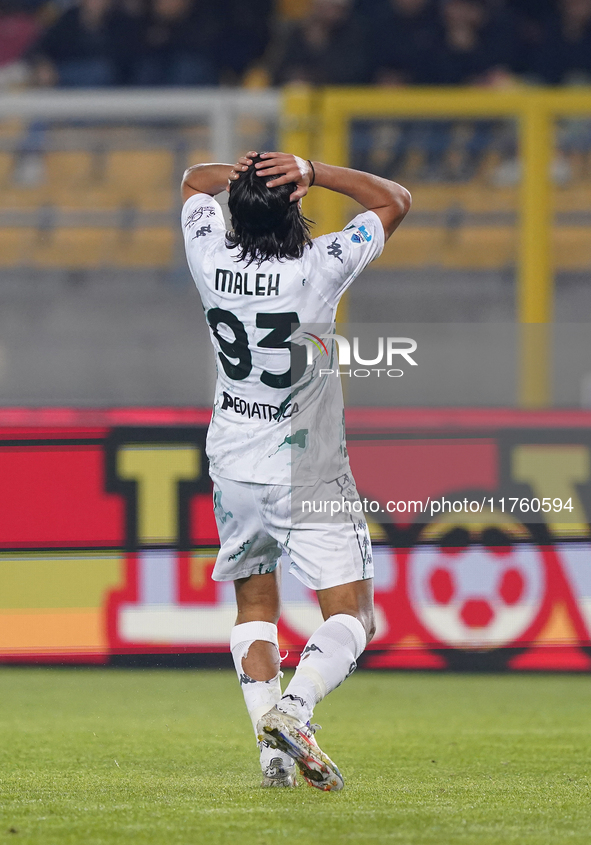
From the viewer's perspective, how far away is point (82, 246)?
6.07 metres

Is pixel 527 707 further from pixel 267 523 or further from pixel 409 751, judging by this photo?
pixel 267 523

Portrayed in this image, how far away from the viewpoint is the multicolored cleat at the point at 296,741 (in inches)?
127

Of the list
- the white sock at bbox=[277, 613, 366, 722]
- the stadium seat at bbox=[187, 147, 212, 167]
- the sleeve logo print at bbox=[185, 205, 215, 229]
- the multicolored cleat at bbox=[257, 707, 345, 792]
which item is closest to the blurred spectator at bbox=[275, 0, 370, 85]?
the stadium seat at bbox=[187, 147, 212, 167]

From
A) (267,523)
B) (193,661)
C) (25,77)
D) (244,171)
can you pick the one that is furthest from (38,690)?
(25,77)

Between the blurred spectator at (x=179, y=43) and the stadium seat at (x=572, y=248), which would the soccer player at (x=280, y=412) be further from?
the blurred spectator at (x=179, y=43)

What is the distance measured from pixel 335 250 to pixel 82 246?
2800 mm

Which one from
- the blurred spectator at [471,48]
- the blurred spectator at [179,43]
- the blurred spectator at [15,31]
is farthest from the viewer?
the blurred spectator at [15,31]

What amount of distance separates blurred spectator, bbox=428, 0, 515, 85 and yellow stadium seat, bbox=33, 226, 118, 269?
9.38 feet

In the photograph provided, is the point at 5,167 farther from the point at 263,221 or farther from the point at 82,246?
the point at 263,221

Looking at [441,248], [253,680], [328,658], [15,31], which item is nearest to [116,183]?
[441,248]

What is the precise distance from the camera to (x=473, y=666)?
580 cm

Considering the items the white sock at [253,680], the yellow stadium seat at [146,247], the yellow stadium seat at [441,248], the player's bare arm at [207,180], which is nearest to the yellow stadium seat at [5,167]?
the yellow stadium seat at [146,247]

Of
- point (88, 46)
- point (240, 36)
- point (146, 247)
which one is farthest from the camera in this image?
point (240, 36)

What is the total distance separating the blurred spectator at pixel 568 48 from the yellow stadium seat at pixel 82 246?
3.57 m
